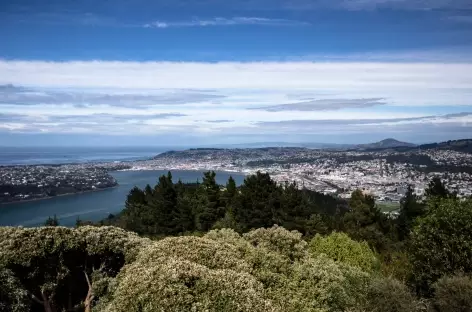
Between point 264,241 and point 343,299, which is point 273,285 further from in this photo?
point 264,241

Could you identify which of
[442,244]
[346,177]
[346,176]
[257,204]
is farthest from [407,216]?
[346,176]

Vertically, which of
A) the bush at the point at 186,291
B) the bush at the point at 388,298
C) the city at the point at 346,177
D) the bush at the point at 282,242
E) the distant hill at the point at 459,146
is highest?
the distant hill at the point at 459,146

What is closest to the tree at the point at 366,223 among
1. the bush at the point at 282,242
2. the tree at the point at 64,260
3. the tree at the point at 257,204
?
the tree at the point at 257,204

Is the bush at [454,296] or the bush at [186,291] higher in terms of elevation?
the bush at [186,291]

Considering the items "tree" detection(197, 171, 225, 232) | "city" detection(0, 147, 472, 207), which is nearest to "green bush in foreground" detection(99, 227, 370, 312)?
"tree" detection(197, 171, 225, 232)

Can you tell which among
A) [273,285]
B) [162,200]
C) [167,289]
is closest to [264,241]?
[273,285]

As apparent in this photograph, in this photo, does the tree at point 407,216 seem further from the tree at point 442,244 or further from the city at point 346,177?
the city at point 346,177

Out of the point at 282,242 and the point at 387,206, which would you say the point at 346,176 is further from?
the point at 282,242
